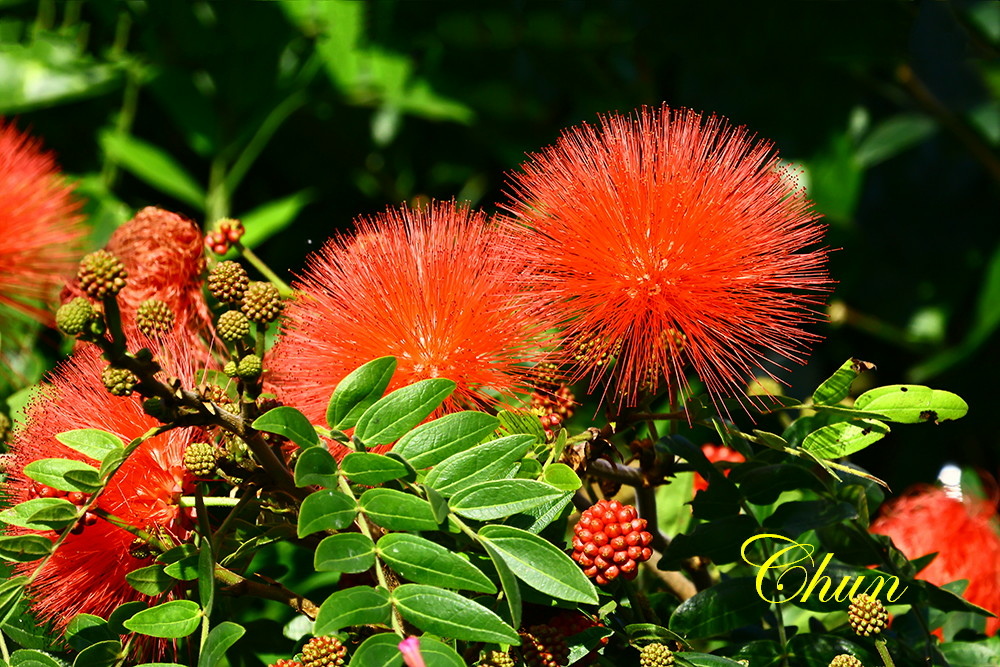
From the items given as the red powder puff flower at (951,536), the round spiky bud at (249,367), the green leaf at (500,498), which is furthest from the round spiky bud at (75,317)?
the red powder puff flower at (951,536)

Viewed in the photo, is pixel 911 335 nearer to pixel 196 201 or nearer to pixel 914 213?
pixel 914 213

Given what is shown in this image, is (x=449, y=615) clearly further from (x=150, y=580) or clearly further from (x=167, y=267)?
(x=167, y=267)

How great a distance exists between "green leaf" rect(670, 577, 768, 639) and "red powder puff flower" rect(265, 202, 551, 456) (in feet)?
0.92

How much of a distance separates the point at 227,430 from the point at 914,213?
8.24ft

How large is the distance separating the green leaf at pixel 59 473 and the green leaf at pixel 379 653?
0.89 feet

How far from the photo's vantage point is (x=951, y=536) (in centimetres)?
187

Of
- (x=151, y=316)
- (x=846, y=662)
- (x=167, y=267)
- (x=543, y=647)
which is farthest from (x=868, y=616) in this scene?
(x=167, y=267)

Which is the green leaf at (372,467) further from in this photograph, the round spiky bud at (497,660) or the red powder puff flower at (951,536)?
the red powder puff flower at (951,536)

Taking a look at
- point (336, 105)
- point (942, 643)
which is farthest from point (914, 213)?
point (942, 643)

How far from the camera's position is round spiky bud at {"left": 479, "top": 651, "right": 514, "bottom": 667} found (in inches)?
32.0

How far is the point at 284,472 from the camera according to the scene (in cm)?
86

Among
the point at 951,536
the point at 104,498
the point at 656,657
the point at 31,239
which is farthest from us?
the point at 951,536

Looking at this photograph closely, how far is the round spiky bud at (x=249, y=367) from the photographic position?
0.84m

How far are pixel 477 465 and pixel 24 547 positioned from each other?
405 mm
